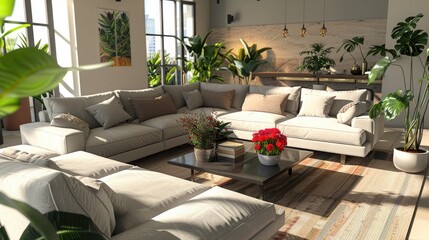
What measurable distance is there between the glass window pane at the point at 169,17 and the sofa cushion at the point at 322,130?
204 inches

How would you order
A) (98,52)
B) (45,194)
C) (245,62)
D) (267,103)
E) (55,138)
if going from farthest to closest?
(245,62) → (98,52) → (267,103) → (55,138) → (45,194)

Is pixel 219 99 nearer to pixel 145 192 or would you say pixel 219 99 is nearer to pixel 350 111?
pixel 350 111

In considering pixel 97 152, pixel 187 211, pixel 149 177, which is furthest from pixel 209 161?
pixel 187 211

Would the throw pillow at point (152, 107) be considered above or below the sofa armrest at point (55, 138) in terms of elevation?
above

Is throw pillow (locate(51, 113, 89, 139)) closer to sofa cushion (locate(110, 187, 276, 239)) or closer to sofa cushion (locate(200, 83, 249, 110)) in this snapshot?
sofa cushion (locate(110, 187, 276, 239))

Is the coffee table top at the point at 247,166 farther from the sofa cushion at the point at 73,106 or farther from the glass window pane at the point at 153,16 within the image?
the glass window pane at the point at 153,16

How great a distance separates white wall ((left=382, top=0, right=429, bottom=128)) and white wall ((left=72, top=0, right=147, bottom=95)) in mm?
5001

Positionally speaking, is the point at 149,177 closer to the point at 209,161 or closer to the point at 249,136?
the point at 209,161

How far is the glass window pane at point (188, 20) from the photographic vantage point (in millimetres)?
9352

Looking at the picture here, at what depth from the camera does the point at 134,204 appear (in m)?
2.18

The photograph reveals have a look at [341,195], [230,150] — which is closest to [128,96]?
[230,150]

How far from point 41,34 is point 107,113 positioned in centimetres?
330

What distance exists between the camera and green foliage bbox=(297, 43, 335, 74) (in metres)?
7.82

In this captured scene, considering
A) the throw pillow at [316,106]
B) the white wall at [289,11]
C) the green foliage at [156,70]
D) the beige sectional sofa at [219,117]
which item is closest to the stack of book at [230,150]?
the beige sectional sofa at [219,117]
